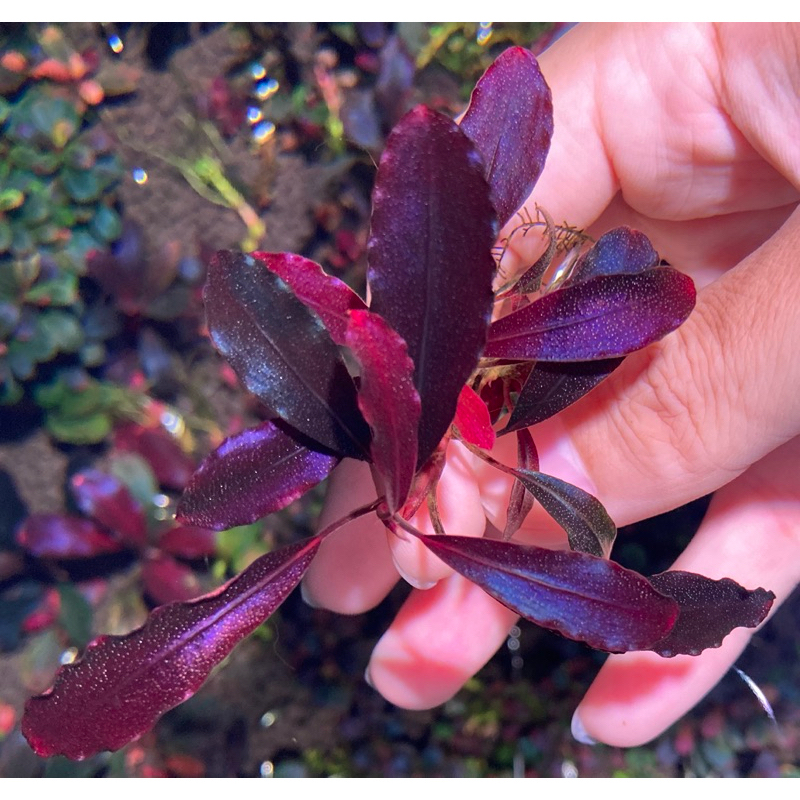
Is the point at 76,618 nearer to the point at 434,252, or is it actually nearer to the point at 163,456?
the point at 163,456

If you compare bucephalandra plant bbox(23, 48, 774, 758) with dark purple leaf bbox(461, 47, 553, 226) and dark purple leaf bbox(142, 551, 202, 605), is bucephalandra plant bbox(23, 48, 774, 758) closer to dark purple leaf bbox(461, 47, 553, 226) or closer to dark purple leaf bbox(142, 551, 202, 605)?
dark purple leaf bbox(461, 47, 553, 226)

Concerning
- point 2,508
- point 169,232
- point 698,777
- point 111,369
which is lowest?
point 698,777

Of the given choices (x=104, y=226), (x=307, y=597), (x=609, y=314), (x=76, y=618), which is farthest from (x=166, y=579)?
(x=609, y=314)

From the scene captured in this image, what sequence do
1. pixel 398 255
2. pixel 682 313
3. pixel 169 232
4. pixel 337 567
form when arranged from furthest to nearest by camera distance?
pixel 169 232
pixel 337 567
pixel 682 313
pixel 398 255

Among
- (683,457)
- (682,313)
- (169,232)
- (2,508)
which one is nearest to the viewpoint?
(682,313)

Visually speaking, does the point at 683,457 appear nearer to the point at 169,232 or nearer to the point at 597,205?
the point at 597,205

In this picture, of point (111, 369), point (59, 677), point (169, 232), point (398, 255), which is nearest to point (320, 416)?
point (398, 255)
